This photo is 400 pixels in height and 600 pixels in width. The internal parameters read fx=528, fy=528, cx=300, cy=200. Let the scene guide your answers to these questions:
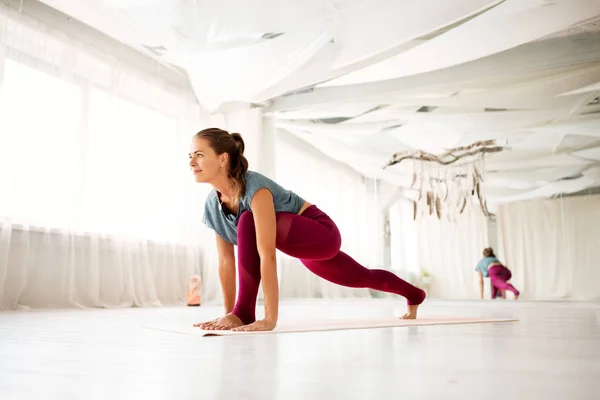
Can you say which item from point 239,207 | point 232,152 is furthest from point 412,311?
point 232,152

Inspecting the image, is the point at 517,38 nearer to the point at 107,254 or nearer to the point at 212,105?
the point at 212,105

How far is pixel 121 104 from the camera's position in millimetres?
4641

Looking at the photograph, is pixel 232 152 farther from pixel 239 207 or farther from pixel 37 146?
pixel 37 146

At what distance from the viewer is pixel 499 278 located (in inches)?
226

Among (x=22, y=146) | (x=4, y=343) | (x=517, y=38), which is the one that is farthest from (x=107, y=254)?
(x=517, y=38)

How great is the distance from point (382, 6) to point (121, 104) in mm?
2464

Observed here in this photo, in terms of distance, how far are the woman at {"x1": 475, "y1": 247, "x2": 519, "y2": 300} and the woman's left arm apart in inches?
184

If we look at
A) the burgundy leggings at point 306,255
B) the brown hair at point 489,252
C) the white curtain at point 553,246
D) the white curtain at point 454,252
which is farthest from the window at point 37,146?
the white curtain at point 553,246

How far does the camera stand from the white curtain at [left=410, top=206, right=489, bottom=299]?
19.2ft

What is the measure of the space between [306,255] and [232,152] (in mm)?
439

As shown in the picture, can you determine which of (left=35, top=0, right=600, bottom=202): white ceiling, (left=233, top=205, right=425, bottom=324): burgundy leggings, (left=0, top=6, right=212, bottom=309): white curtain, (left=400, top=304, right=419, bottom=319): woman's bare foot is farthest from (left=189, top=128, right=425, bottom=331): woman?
(left=0, top=6, right=212, bottom=309): white curtain

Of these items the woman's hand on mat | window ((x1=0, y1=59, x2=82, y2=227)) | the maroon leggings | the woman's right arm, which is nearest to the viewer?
the woman's hand on mat

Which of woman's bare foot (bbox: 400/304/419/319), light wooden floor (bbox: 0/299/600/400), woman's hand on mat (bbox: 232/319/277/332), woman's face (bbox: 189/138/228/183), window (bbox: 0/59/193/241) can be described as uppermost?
window (bbox: 0/59/193/241)

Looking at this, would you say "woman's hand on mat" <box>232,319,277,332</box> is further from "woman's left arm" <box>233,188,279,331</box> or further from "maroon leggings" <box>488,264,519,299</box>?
"maroon leggings" <box>488,264,519,299</box>
